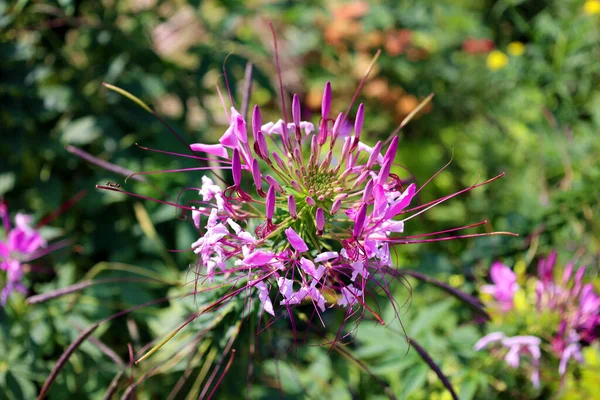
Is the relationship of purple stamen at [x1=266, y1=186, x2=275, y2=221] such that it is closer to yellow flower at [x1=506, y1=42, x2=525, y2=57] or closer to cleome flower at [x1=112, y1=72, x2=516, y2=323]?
cleome flower at [x1=112, y1=72, x2=516, y2=323]

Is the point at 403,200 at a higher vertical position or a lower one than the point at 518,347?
higher

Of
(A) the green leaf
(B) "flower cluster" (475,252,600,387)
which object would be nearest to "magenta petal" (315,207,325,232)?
(B) "flower cluster" (475,252,600,387)

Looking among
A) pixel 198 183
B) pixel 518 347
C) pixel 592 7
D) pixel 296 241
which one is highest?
pixel 296 241

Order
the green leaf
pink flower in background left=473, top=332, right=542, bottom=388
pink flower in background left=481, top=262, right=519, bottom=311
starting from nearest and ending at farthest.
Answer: pink flower in background left=473, top=332, right=542, bottom=388
pink flower in background left=481, top=262, right=519, bottom=311
the green leaf

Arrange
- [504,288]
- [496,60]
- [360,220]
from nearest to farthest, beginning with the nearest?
[360,220]
[504,288]
[496,60]

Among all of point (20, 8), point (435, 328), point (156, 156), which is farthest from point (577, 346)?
point (20, 8)

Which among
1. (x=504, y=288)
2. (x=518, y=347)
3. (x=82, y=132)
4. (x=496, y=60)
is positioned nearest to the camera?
(x=518, y=347)

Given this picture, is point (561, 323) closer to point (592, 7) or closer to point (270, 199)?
point (270, 199)

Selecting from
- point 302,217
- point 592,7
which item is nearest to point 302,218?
point 302,217

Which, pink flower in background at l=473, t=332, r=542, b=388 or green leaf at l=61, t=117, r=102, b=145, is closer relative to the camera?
pink flower in background at l=473, t=332, r=542, b=388
